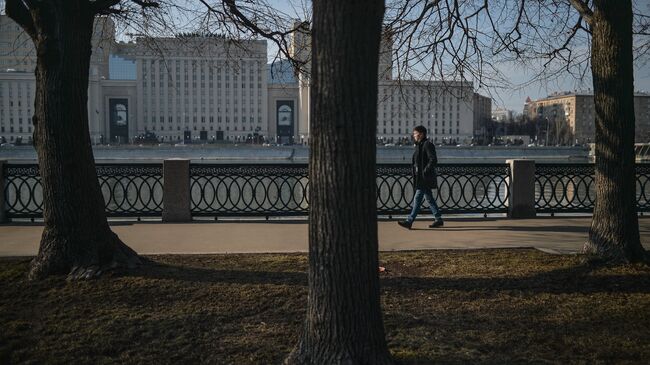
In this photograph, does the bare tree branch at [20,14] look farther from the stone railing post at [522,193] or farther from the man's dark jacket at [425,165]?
the stone railing post at [522,193]

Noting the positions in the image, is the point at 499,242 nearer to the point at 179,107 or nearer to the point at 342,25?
the point at 342,25

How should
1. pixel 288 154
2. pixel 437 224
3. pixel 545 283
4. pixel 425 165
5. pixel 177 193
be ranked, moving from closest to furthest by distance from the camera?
pixel 545 283 → pixel 425 165 → pixel 437 224 → pixel 177 193 → pixel 288 154

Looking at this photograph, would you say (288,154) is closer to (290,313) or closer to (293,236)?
(293,236)

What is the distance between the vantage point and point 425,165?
33.6ft

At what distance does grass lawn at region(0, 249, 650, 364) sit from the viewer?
4.23 m

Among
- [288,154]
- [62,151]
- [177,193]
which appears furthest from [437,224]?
[288,154]

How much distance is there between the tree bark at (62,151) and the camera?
621 cm

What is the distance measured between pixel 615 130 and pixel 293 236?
16.2 ft

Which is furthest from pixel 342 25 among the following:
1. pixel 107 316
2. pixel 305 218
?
pixel 305 218

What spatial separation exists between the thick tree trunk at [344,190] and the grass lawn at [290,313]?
A: 54 cm

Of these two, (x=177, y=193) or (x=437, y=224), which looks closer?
(x=437, y=224)

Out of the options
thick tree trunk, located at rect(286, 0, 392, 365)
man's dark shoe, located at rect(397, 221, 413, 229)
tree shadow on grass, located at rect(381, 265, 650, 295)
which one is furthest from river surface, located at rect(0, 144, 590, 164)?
thick tree trunk, located at rect(286, 0, 392, 365)

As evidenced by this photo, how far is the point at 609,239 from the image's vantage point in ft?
22.6

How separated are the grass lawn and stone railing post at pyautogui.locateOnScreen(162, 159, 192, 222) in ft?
13.5
